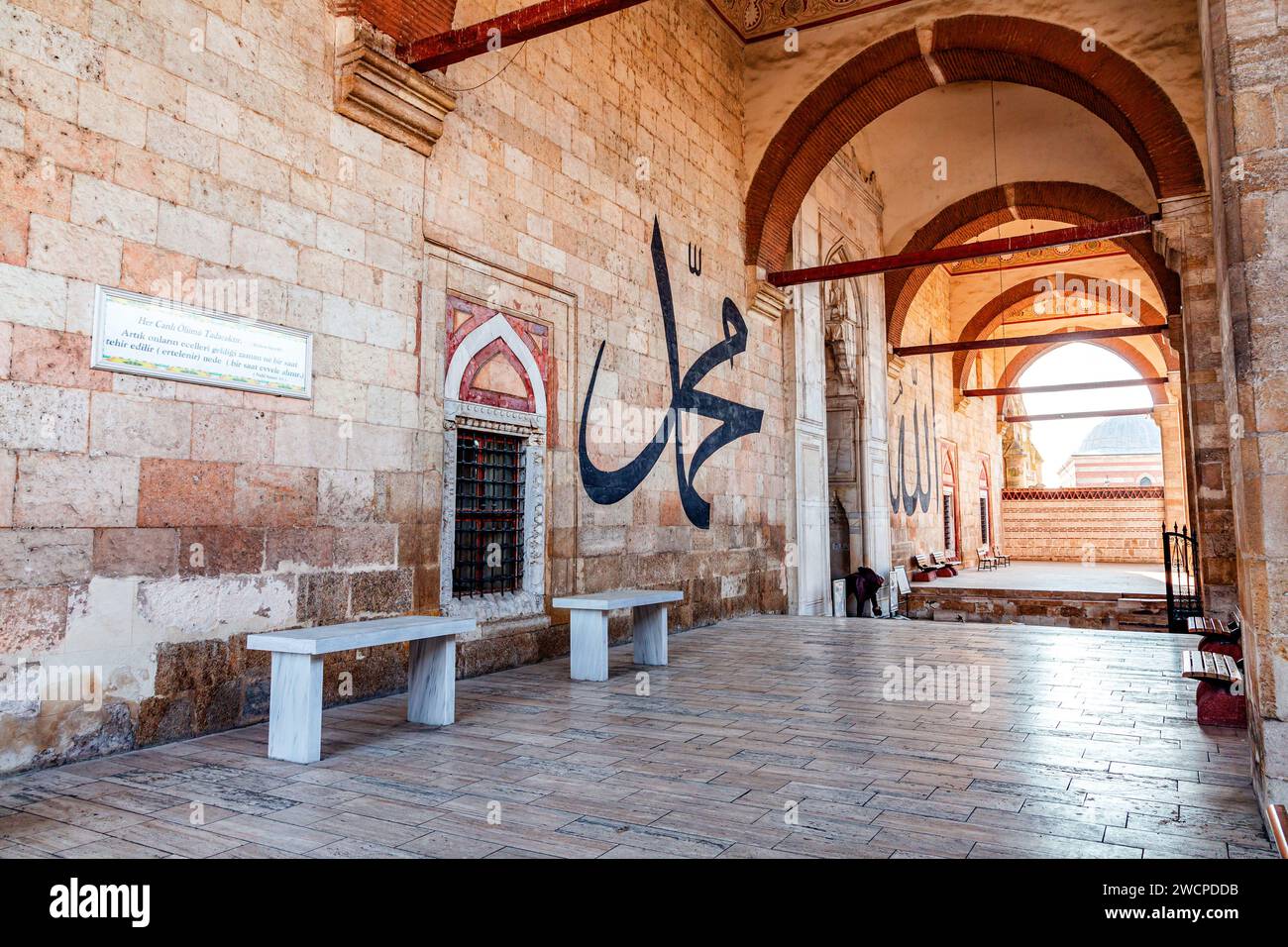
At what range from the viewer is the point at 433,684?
12.4 ft

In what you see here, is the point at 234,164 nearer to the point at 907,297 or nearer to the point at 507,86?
the point at 507,86

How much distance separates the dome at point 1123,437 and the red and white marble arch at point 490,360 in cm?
4270

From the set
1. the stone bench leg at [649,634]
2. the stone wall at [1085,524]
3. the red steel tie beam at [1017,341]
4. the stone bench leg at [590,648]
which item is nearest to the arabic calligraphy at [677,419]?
the stone bench leg at [649,634]

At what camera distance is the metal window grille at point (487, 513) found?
524cm

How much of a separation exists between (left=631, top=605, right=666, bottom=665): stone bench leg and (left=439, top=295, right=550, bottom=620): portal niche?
2.35 ft

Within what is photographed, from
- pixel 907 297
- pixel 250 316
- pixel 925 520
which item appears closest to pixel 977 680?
pixel 250 316

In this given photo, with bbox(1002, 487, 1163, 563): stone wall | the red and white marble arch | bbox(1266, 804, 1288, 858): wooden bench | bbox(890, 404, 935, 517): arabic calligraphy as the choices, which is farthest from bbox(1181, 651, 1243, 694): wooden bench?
bbox(1002, 487, 1163, 563): stone wall

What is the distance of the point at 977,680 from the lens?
4848 millimetres

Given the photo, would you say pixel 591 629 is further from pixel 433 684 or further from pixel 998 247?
pixel 998 247

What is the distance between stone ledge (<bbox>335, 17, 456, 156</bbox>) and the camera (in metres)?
4.36

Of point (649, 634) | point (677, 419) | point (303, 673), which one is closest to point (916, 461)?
point (677, 419)

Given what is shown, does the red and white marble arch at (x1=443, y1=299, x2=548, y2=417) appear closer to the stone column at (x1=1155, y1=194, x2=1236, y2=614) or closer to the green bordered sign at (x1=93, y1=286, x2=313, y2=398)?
the green bordered sign at (x1=93, y1=286, x2=313, y2=398)

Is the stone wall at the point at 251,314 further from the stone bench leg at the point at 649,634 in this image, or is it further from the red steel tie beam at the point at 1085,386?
the red steel tie beam at the point at 1085,386
